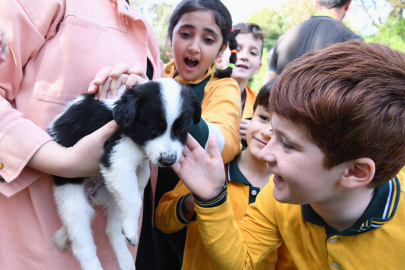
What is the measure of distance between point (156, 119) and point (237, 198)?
3.21 ft

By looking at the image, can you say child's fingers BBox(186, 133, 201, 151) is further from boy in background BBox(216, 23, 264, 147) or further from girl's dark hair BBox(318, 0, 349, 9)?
girl's dark hair BBox(318, 0, 349, 9)

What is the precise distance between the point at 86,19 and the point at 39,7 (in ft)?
0.70

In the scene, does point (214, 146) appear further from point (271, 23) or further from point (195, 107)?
point (271, 23)

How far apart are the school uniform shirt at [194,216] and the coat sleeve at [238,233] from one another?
25 cm

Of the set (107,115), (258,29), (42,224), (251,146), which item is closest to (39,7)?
(107,115)

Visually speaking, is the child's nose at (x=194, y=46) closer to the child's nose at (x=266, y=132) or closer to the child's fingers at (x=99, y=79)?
the child's nose at (x=266, y=132)

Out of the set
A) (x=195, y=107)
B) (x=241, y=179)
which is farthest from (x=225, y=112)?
(x=241, y=179)

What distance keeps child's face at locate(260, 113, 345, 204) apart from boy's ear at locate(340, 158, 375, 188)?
0.10ft

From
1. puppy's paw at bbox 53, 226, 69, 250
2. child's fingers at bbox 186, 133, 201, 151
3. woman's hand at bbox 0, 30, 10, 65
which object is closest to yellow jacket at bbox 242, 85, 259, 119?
child's fingers at bbox 186, 133, 201, 151

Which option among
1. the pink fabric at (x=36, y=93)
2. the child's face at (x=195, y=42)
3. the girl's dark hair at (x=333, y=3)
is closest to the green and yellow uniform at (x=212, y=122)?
the child's face at (x=195, y=42)

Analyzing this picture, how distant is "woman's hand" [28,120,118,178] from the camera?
1.26 meters

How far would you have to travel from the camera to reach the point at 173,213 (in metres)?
1.93

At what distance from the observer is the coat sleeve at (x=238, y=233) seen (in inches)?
60.2

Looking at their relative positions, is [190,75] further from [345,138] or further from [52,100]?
[345,138]
